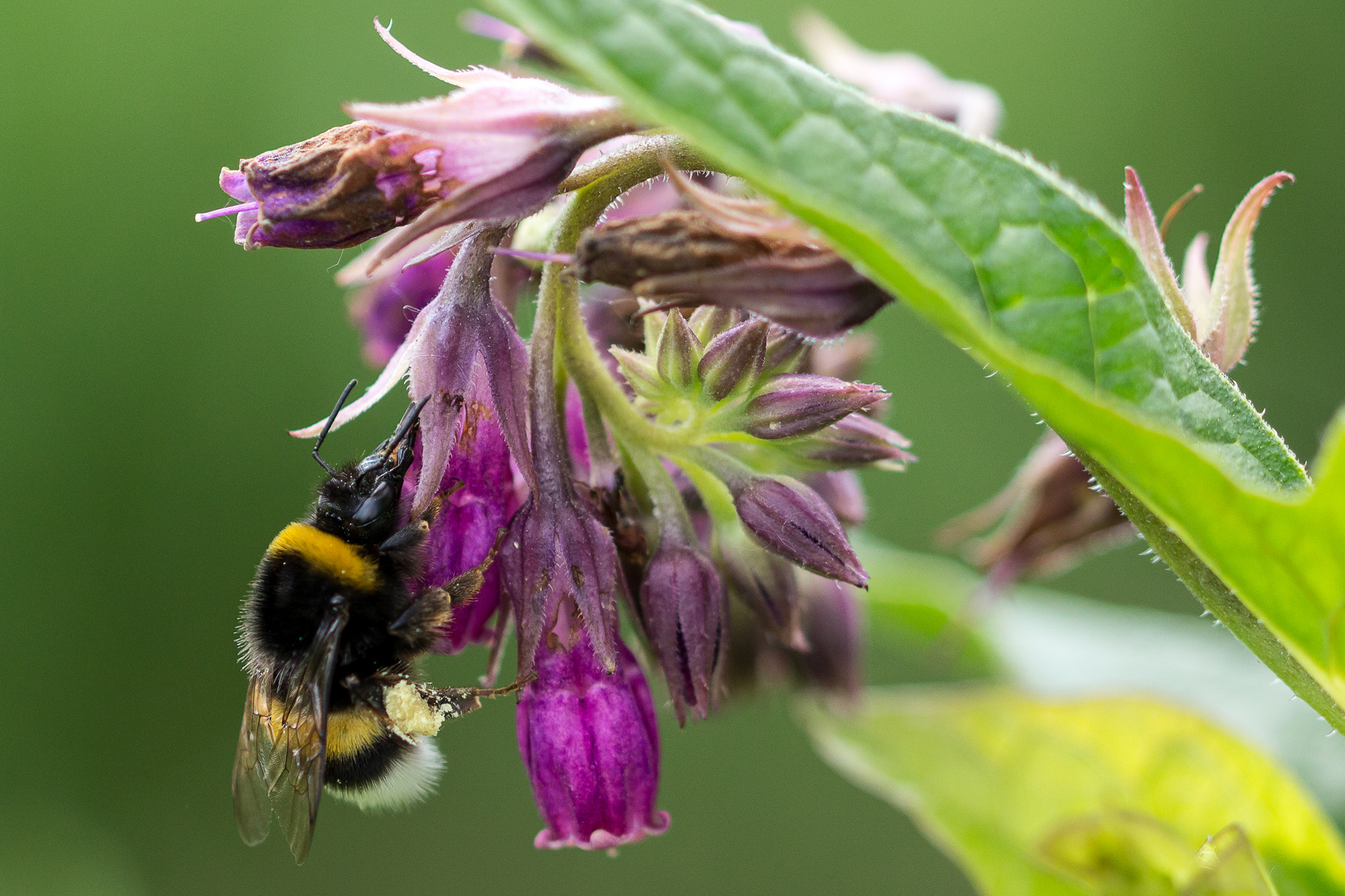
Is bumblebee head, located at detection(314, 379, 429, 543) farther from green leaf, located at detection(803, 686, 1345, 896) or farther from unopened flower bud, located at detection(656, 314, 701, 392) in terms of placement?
green leaf, located at detection(803, 686, 1345, 896)

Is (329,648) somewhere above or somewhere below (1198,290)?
below

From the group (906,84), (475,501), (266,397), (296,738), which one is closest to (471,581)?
(475,501)

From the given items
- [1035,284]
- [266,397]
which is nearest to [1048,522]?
[1035,284]

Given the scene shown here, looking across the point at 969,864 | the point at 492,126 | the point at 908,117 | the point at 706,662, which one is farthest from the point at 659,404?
the point at 969,864

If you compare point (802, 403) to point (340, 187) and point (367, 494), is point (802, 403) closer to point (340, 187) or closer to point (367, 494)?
point (340, 187)

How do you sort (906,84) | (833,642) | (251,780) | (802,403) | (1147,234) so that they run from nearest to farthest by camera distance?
(1147,234) < (802,403) < (251,780) < (833,642) < (906,84)

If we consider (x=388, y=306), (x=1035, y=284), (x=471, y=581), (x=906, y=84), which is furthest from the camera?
(x=906, y=84)

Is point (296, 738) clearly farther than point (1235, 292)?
Yes

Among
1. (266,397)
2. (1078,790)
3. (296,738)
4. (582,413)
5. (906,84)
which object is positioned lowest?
(1078,790)

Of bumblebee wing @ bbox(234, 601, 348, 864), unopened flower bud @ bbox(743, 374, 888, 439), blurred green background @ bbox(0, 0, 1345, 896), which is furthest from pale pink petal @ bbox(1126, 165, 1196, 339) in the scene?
blurred green background @ bbox(0, 0, 1345, 896)
